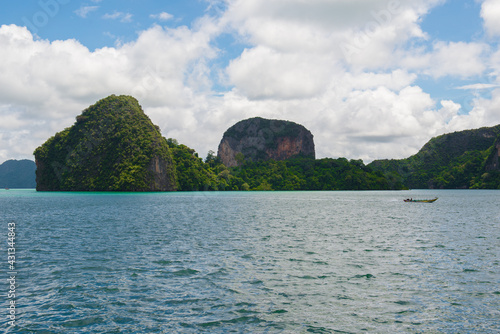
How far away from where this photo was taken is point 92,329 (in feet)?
45.7

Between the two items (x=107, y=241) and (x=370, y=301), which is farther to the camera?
(x=107, y=241)

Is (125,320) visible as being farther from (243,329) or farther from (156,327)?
(243,329)

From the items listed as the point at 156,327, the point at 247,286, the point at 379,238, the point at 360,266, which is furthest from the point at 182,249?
the point at 379,238

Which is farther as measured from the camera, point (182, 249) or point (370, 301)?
point (182, 249)

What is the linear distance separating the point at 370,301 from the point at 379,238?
21.4 meters

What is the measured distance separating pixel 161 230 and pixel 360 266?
84.0 ft

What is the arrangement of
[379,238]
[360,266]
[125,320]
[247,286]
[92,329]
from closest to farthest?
[92,329], [125,320], [247,286], [360,266], [379,238]

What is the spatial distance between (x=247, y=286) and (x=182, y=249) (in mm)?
12232

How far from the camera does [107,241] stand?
34.6 m

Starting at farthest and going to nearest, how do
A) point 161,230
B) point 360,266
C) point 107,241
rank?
1. point 161,230
2. point 107,241
3. point 360,266

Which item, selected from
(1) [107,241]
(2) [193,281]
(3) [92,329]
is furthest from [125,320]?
(1) [107,241]

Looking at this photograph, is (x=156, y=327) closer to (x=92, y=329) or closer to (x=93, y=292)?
(x=92, y=329)

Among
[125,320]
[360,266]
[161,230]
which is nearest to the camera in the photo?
[125,320]

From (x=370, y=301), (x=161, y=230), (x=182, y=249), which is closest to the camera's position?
(x=370, y=301)
